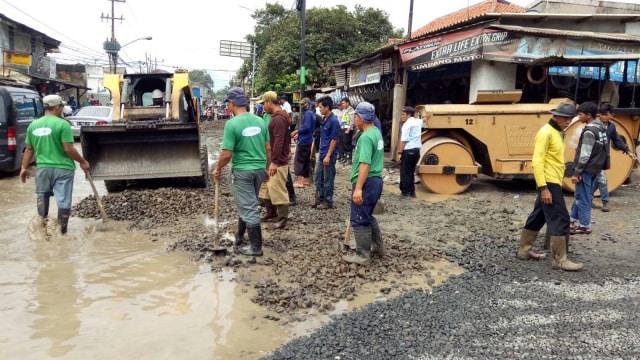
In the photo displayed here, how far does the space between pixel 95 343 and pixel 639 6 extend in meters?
20.1

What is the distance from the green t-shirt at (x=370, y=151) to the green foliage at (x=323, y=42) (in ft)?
68.8

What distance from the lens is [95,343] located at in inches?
137

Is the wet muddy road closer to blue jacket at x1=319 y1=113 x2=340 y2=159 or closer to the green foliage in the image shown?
blue jacket at x1=319 y1=113 x2=340 y2=159

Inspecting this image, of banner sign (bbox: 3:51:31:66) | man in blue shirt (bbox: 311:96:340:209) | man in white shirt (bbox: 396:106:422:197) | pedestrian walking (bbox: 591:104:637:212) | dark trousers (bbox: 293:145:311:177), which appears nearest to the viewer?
pedestrian walking (bbox: 591:104:637:212)

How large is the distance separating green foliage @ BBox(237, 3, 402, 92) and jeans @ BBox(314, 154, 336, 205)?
18.4 metres

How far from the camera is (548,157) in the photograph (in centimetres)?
494

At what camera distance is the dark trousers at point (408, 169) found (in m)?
8.58

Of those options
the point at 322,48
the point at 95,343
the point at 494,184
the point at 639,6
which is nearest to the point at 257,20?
the point at 322,48

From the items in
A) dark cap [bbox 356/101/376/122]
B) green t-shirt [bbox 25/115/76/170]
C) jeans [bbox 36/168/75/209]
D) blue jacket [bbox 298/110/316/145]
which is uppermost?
dark cap [bbox 356/101/376/122]

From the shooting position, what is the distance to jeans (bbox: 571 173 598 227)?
622cm

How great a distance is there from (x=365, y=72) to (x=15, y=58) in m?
15.8

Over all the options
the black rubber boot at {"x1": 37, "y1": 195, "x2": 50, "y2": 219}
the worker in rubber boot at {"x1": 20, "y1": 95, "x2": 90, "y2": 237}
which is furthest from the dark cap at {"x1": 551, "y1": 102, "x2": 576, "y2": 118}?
the black rubber boot at {"x1": 37, "y1": 195, "x2": 50, "y2": 219}

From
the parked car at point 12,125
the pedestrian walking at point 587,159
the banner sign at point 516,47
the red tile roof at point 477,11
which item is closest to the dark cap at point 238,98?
the pedestrian walking at point 587,159

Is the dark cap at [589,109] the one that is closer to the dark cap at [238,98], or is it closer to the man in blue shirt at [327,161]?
the man in blue shirt at [327,161]
